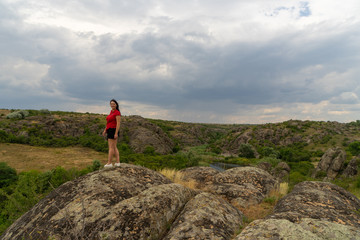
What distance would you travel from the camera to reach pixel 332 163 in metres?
29.9

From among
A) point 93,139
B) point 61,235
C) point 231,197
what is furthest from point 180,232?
point 93,139

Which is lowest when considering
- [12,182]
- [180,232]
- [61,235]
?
[12,182]

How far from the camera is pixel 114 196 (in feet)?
20.1

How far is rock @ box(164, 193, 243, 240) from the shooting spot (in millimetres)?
4730

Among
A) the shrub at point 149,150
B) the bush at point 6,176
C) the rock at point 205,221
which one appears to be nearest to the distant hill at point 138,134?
the shrub at point 149,150

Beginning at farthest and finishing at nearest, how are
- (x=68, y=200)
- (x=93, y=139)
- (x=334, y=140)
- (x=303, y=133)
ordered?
1. (x=303, y=133)
2. (x=334, y=140)
3. (x=93, y=139)
4. (x=68, y=200)

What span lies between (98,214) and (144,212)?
4.44 ft

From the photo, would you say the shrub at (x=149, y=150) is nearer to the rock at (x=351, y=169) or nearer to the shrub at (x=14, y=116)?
the rock at (x=351, y=169)

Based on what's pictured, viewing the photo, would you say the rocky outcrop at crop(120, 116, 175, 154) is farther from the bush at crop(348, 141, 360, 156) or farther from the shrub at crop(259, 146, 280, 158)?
the bush at crop(348, 141, 360, 156)

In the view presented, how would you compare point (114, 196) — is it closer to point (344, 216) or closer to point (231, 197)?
point (231, 197)

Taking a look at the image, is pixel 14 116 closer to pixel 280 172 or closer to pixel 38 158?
pixel 38 158

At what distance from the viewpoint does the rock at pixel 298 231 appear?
3938 mm

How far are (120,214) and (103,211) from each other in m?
0.59

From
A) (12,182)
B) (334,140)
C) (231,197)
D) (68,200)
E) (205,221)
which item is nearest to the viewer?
(205,221)
